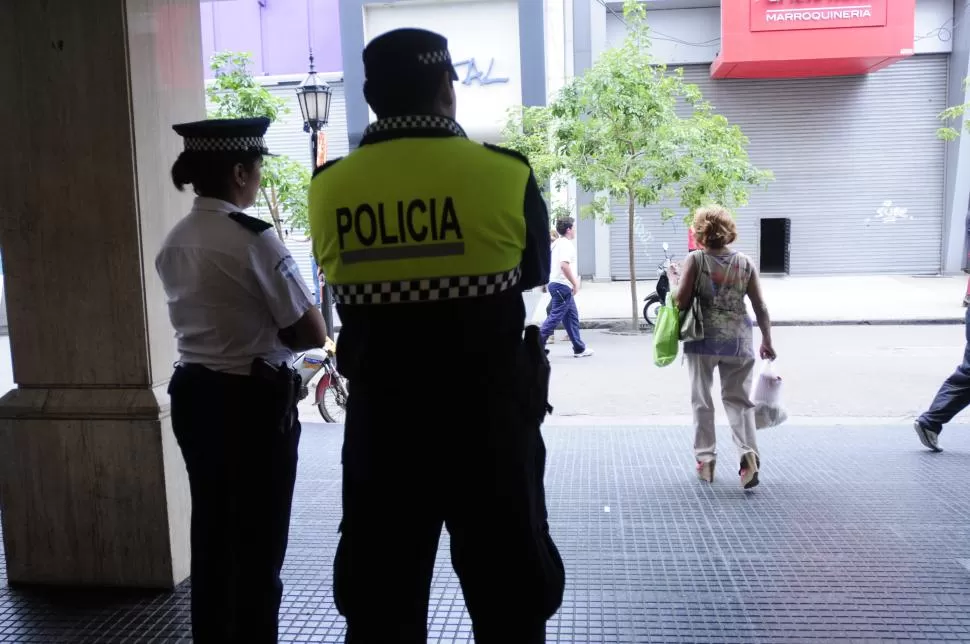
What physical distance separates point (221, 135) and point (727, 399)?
3.56 m

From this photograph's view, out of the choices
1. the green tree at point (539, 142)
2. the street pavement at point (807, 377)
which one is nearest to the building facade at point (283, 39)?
the green tree at point (539, 142)

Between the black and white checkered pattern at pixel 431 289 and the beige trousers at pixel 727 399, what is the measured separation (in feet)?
11.0

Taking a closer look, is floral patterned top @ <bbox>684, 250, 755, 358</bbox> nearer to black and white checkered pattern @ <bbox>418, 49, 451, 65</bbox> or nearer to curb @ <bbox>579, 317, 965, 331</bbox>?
black and white checkered pattern @ <bbox>418, 49, 451, 65</bbox>

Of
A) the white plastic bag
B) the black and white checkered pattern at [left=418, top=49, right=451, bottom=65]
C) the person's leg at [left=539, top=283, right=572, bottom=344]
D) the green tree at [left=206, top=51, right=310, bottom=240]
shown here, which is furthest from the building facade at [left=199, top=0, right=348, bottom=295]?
the black and white checkered pattern at [left=418, top=49, right=451, bottom=65]

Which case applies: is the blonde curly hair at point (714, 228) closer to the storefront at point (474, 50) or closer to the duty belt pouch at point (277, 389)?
the duty belt pouch at point (277, 389)

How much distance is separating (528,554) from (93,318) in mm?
2343

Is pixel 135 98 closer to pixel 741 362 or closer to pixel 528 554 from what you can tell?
pixel 528 554

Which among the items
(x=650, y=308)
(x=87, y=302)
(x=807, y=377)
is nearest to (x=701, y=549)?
(x=87, y=302)

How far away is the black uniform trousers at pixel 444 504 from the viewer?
2.19 meters

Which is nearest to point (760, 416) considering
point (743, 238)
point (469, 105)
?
point (469, 105)

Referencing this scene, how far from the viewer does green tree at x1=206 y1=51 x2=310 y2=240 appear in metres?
12.1

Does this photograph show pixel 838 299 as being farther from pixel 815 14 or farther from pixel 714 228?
pixel 714 228

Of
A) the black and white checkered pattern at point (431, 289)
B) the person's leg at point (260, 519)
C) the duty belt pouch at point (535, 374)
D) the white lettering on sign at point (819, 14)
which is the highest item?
the white lettering on sign at point (819, 14)

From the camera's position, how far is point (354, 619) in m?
2.28
